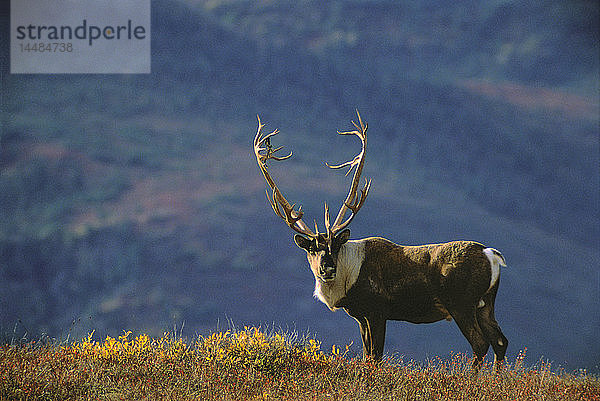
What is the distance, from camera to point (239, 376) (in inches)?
281

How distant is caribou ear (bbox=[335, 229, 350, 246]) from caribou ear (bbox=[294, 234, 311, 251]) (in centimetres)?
28

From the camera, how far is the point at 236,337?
310 inches

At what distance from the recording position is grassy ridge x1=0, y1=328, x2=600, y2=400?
6695 millimetres

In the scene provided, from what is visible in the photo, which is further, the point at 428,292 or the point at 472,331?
the point at 428,292

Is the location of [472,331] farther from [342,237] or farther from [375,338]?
[342,237]

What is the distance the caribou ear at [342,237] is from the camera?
7.56 m

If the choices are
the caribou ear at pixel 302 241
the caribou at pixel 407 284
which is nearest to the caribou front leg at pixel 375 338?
the caribou at pixel 407 284

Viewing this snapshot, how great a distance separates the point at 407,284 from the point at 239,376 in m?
1.83

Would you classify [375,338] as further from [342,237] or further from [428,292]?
[342,237]

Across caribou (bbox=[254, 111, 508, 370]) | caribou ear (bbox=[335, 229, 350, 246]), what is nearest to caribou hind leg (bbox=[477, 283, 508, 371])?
caribou (bbox=[254, 111, 508, 370])

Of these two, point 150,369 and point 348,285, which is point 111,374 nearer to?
point 150,369

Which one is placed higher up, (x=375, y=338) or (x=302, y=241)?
(x=302, y=241)

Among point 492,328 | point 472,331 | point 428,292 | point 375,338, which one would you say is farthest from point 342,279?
point 492,328

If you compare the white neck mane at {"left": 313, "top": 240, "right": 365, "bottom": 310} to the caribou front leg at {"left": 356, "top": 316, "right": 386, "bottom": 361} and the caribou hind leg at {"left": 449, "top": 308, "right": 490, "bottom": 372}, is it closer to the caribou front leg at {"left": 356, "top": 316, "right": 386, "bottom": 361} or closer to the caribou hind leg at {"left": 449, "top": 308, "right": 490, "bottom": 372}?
the caribou front leg at {"left": 356, "top": 316, "right": 386, "bottom": 361}
